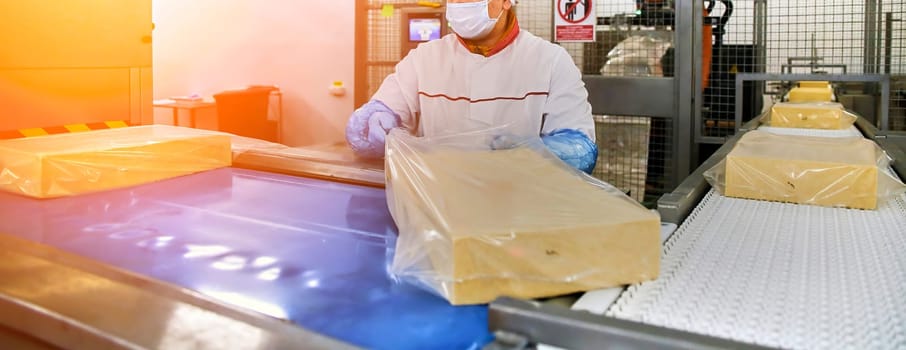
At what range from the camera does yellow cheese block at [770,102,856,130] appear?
2.68 meters

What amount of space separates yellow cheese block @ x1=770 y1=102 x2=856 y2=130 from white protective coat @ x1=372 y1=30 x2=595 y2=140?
978 millimetres

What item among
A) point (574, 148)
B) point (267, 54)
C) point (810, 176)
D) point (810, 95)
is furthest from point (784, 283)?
point (267, 54)

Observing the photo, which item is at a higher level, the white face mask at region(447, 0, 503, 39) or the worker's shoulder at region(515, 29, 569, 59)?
the white face mask at region(447, 0, 503, 39)

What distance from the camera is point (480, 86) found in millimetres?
2326

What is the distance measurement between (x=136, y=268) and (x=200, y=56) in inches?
242

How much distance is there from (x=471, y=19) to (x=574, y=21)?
233 centimetres

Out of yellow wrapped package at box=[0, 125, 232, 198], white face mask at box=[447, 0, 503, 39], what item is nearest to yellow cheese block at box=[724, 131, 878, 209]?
white face mask at box=[447, 0, 503, 39]

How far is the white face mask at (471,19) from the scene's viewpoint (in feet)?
7.41

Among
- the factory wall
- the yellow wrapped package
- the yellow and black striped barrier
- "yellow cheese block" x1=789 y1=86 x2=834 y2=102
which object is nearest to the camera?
the yellow wrapped package

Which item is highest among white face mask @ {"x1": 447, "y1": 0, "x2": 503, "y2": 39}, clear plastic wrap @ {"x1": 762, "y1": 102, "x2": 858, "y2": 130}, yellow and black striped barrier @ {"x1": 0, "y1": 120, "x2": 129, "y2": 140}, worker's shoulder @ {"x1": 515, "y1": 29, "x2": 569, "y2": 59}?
white face mask @ {"x1": 447, "y1": 0, "x2": 503, "y2": 39}

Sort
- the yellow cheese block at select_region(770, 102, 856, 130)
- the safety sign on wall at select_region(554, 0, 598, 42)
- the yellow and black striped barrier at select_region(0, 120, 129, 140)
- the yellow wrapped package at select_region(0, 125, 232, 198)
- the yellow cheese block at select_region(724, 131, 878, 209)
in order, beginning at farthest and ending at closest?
the safety sign on wall at select_region(554, 0, 598, 42), the yellow cheese block at select_region(770, 102, 856, 130), the yellow and black striped barrier at select_region(0, 120, 129, 140), the yellow wrapped package at select_region(0, 125, 232, 198), the yellow cheese block at select_region(724, 131, 878, 209)

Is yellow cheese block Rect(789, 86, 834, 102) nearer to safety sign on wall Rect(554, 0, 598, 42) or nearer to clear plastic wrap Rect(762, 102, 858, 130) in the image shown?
clear plastic wrap Rect(762, 102, 858, 130)

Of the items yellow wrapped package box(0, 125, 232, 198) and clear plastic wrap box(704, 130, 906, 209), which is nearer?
clear plastic wrap box(704, 130, 906, 209)

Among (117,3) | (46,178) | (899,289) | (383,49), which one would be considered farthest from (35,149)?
(383,49)
